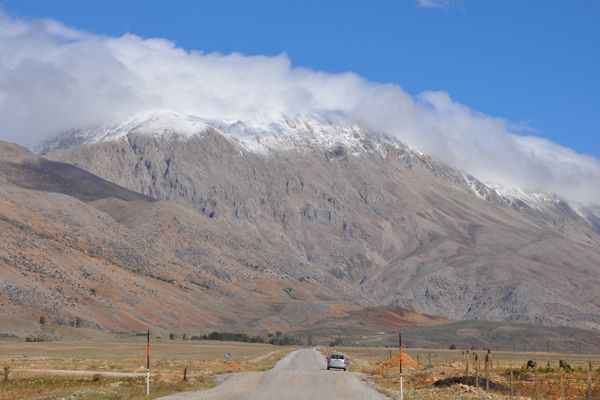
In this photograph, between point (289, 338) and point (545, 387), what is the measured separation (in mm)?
144459

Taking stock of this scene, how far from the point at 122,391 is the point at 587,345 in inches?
6355

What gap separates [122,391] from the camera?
46375mm

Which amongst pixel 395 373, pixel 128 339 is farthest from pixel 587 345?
pixel 395 373

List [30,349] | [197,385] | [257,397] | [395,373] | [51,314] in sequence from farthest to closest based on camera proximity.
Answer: [51,314]
[30,349]
[395,373]
[197,385]
[257,397]

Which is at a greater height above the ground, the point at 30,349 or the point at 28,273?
the point at 28,273

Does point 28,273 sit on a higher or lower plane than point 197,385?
higher

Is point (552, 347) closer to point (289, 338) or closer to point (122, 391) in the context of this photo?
A: point (289, 338)

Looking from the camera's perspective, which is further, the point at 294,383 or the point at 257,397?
the point at 294,383

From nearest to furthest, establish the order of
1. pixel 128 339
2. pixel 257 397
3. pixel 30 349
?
pixel 257 397, pixel 30 349, pixel 128 339

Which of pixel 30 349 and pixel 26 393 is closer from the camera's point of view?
pixel 26 393

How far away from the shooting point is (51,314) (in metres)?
172

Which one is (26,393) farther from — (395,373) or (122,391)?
(395,373)

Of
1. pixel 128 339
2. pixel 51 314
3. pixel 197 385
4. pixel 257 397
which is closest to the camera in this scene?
pixel 257 397

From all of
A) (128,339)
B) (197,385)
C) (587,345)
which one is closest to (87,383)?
(197,385)
